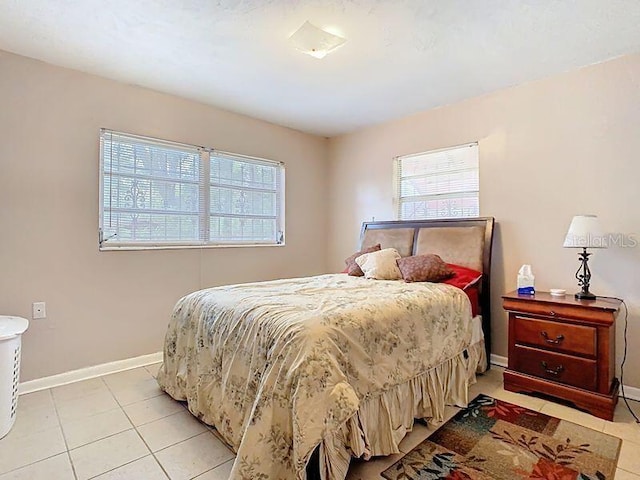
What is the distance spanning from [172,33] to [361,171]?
260 cm

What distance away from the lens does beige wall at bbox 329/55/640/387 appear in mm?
2562

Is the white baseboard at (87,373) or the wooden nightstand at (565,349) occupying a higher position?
the wooden nightstand at (565,349)

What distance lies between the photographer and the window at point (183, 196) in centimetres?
307

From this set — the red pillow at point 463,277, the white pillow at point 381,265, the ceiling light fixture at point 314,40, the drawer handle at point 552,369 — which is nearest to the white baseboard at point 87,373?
the white pillow at point 381,265

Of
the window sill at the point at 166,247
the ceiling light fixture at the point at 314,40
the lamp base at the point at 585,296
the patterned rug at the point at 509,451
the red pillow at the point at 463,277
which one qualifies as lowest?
the patterned rug at the point at 509,451

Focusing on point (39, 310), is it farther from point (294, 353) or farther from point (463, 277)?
point (463, 277)

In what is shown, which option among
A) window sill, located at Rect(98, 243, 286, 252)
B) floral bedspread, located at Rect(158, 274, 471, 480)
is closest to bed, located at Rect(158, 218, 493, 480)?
floral bedspread, located at Rect(158, 274, 471, 480)

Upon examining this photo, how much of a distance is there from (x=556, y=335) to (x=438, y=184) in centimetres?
181

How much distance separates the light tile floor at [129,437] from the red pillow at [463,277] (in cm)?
79

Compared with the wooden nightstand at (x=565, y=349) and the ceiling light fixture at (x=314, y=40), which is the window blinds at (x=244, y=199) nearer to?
the ceiling light fixture at (x=314, y=40)

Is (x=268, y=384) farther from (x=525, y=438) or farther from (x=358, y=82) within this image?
(x=358, y=82)

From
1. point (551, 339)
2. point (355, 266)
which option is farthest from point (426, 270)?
point (551, 339)

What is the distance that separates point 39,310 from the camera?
2684mm

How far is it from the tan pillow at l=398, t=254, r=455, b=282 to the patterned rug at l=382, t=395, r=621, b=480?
100 cm
